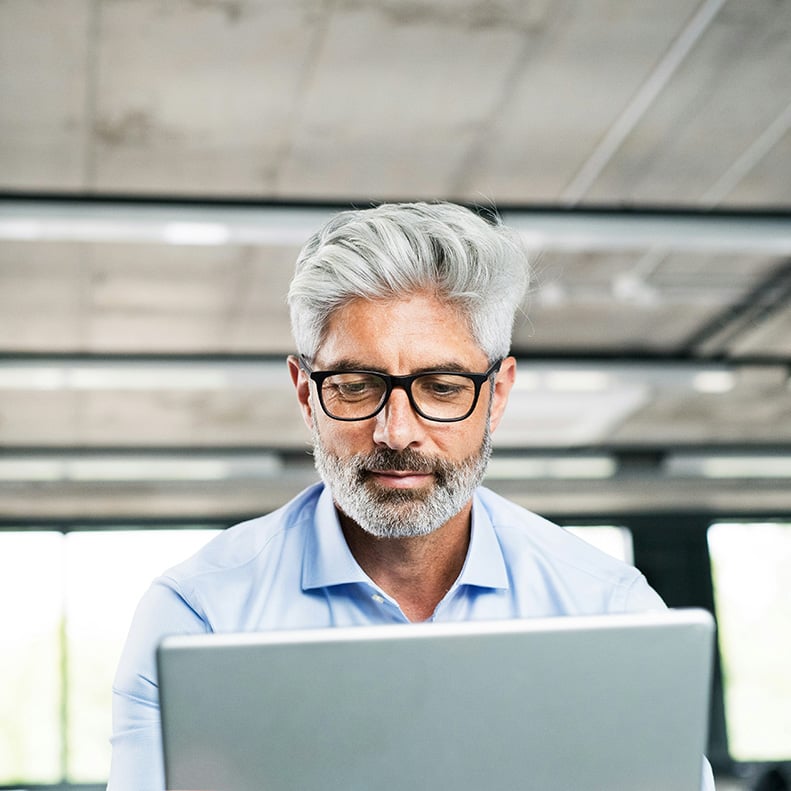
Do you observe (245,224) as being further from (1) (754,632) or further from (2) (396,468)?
(1) (754,632)

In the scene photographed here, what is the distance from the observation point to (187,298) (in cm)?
Answer: 640

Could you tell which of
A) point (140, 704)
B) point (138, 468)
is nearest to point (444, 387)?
point (140, 704)

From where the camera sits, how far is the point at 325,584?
1.56 m

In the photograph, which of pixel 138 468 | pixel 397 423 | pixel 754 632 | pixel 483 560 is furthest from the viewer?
pixel 754 632

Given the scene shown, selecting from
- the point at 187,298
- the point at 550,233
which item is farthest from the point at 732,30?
the point at 187,298

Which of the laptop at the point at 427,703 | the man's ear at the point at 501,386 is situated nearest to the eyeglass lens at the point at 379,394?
the man's ear at the point at 501,386

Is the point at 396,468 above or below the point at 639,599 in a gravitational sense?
above

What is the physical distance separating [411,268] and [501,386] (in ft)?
0.80

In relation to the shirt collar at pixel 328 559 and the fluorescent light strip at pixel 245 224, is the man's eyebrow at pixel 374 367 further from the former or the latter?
the fluorescent light strip at pixel 245 224

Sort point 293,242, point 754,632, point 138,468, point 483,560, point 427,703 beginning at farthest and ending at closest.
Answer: point 754,632, point 138,468, point 293,242, point 483,560, point 427,703

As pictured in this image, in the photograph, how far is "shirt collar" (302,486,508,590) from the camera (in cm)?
157

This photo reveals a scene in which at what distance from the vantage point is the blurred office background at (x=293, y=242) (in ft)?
13.5

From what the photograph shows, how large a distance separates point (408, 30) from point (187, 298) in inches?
108

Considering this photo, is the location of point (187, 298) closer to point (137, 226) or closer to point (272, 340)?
point (272, 340)
